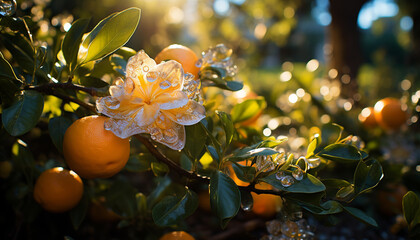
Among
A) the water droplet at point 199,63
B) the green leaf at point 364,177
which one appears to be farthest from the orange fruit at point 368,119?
the water droplet at point 199,63

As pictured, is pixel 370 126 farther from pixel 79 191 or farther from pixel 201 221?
pixel 79 191

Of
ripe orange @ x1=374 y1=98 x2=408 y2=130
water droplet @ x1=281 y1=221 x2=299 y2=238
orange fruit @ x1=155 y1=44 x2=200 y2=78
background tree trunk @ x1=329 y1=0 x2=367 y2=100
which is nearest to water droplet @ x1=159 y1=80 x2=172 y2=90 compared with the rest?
orange fruit @ x1=155 y1=44 x2=200 y2=78

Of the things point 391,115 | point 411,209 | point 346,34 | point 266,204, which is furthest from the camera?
point 346,34

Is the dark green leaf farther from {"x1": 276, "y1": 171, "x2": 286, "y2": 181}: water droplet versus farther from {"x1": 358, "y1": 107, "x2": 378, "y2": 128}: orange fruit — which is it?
{"x1": 358, "y1": 107, "x2": 378, "y2": 128}: orange fruit

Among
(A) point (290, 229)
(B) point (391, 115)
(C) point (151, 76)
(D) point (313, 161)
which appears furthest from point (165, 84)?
(B) point (391, 115)

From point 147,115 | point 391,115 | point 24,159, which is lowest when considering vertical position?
point 24,159

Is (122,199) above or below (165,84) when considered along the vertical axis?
below

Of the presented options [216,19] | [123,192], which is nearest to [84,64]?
[123,192]

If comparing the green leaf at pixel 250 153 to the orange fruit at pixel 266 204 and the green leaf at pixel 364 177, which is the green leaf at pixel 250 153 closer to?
the green leaf at pixel 364 177

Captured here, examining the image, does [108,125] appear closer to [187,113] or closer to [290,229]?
[187,113]
